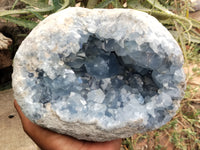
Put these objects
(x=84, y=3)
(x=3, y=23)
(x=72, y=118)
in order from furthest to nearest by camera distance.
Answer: (x=84, y=3) → (x=3, y=23) → (x=72, y=118)

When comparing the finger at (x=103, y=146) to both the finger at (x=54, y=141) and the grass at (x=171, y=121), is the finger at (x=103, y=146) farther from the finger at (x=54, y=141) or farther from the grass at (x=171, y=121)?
the grass at (x=171, y=121)

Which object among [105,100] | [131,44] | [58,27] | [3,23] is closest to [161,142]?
[105,100]

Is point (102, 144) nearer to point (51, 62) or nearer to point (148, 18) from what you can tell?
point (51, 62)

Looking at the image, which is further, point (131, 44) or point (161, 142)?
point (161, 142)

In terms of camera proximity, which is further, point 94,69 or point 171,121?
point 171,121

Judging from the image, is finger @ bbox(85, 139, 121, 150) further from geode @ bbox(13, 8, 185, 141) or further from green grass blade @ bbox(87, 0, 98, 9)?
Result: green grass blade @ bbox(87, 0, 98, 9)

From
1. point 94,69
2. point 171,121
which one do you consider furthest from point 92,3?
point 171,121

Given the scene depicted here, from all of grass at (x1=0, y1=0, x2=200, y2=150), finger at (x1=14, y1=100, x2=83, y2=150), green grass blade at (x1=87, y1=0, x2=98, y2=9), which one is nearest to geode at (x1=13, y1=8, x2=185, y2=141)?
finger at (x1=14, y1=100, x2=83, y2=150)

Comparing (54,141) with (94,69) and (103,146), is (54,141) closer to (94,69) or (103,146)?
(103,146)
